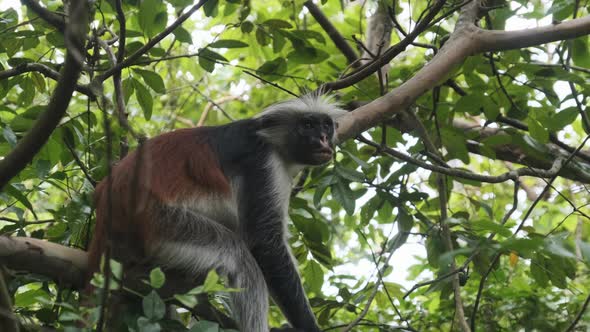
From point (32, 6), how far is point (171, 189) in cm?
145

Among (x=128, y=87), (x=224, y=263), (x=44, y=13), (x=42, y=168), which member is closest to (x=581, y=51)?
(x=224, y=263)

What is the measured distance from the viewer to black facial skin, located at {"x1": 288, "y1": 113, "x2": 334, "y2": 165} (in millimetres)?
5141

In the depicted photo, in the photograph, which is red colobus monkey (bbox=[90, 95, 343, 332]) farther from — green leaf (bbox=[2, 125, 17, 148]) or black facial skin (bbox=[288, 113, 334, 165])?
green leaf (bbox=[2, 125, 17, 148])

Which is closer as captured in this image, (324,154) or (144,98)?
(144,98)

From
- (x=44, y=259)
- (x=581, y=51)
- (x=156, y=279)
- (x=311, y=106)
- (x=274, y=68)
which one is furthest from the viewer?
(x=311, y=106)

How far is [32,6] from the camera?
347 cm

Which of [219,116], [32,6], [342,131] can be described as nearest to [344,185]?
[342,131]

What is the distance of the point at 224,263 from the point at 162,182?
25.7 inches

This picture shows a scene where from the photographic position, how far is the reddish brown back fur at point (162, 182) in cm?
402

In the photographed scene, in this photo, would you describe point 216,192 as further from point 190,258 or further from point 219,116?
point 219,116

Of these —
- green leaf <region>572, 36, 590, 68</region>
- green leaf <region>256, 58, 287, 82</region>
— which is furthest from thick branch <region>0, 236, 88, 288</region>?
green leaf <region>572, 36, 590, 68</region>

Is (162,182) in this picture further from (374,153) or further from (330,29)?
(330,29)

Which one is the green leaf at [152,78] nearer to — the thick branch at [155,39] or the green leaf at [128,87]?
the green leaf at [128,87]

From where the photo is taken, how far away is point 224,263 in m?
4.34
